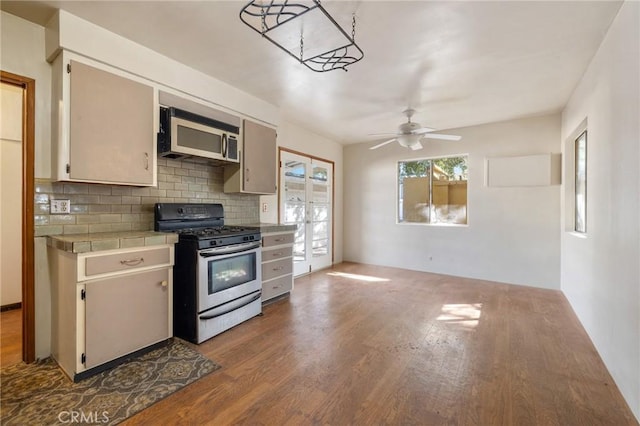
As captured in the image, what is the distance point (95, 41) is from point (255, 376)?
9.23 feet


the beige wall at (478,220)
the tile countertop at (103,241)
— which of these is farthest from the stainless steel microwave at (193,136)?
the beige wall at (478,220)

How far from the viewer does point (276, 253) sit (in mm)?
3648

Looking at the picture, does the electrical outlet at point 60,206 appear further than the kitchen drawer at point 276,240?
No

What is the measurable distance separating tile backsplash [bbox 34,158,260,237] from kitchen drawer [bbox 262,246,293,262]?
2.31 feet

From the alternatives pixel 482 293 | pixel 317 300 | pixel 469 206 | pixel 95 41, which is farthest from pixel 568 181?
pixel 95 41

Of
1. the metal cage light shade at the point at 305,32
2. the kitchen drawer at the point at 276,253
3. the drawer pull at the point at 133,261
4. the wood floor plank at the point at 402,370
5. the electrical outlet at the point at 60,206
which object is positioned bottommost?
the wood floor plank at the point at 402,370

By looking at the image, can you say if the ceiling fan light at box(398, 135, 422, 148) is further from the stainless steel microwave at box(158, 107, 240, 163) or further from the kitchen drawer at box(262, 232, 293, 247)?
the stainless steel microwave at box(158, 107, 240, 163)

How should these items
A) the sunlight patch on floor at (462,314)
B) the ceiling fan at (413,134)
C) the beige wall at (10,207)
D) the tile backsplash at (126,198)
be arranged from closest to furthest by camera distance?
the tile backsplash at (126,198) < the sunlight patch on floor at (462,314) < the beige wall at (10,207) < the ceiling fan at (413,134)

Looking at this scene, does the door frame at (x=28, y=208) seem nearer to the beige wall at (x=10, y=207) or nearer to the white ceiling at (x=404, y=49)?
the white ceiling at (x=404, y=49)

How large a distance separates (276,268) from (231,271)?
799mm

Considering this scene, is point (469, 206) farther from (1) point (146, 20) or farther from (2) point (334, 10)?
(1) point (146, 20)

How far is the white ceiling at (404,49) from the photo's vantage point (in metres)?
2.06

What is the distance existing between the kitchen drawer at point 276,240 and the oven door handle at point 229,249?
23 centimetres

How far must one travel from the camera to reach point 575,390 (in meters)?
1.97
